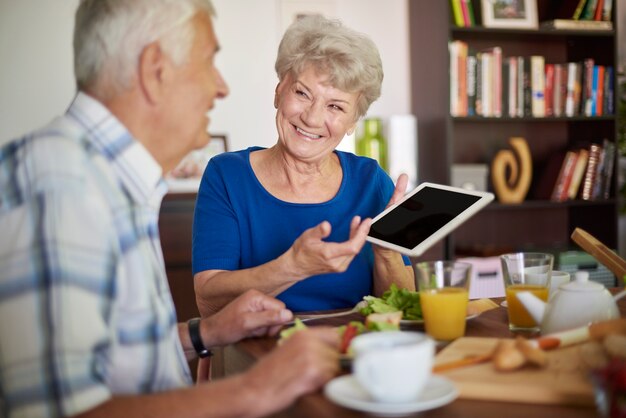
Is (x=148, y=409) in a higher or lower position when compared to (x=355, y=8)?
lower

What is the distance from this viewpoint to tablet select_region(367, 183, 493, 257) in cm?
153

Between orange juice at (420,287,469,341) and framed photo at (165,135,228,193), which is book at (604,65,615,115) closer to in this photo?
framed photo at (165,135,228,193)

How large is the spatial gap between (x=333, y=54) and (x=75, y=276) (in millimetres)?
1194

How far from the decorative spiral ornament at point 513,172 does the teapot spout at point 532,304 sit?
285 centimetres

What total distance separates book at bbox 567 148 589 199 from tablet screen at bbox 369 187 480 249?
2791mm

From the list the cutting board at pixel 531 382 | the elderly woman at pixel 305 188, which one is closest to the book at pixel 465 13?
the elderly woman at pixel 305 188

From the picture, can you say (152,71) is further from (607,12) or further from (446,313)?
(607,12)

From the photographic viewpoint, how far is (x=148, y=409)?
0.97m

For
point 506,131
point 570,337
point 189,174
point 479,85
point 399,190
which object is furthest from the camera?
point 506,131

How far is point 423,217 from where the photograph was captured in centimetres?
161

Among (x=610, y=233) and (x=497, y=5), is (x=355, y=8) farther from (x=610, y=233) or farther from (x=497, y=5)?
(x=610, y=233)

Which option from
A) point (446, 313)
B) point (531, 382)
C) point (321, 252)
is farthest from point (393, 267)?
point (531, 382)

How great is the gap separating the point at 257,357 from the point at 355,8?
3.23 meters

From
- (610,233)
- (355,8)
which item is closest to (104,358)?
(355,8)
